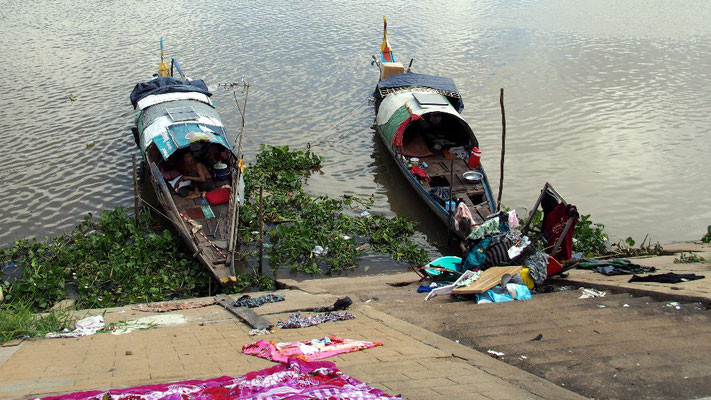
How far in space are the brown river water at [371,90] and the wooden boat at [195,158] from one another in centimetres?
163

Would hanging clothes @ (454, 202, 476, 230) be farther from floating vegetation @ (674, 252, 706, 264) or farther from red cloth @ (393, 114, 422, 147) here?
floating vegetation @ (674, 252, 706, 264)

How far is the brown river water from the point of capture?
12.3 meters

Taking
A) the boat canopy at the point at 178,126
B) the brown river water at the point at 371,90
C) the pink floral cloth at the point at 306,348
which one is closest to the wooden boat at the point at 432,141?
the brown river water at the point at 371,90

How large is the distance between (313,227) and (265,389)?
6.80 m

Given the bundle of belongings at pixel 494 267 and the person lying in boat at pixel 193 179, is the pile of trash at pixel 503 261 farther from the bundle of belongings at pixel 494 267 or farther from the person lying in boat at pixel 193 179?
the person lying in boat at pixel 193 179

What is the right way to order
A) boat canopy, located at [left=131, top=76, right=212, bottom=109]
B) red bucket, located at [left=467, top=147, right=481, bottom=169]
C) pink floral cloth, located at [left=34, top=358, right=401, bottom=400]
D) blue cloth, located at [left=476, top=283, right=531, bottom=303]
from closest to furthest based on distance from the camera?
pink floral cloth, located at [left=34, top=358, right=401, bottom=400] < blue cloth, located at [left=476, top=283, right=531, bottom=303] < red bucket, located at [left=467, top=147, right=481, bottom=169] < boat canopy, located at [left=131, top=76, right=212, bottom=109]

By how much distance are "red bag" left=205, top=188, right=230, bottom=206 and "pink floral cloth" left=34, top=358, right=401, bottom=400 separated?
20.7 feet

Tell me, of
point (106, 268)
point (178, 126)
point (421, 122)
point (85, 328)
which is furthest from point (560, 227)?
point (178, 126)

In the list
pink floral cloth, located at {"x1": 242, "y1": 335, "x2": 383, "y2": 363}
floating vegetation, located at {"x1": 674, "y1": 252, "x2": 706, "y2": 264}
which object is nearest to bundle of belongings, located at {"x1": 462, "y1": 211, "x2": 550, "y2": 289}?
floating vegetation, located at {"x1": 674, "y1": 252, "x2": 706, "y2": 264}

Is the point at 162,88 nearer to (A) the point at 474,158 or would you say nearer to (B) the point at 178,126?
(B) the point at 178,126

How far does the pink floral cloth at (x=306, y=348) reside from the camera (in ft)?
17.5

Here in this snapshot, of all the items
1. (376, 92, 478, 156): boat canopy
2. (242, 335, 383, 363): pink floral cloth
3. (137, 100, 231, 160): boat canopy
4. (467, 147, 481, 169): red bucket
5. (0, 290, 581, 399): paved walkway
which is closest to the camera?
(0, 290, 581, 399): paved walkway

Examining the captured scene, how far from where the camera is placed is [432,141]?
13234 millimetres

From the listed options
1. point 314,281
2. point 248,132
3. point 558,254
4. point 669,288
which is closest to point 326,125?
point 248,132
